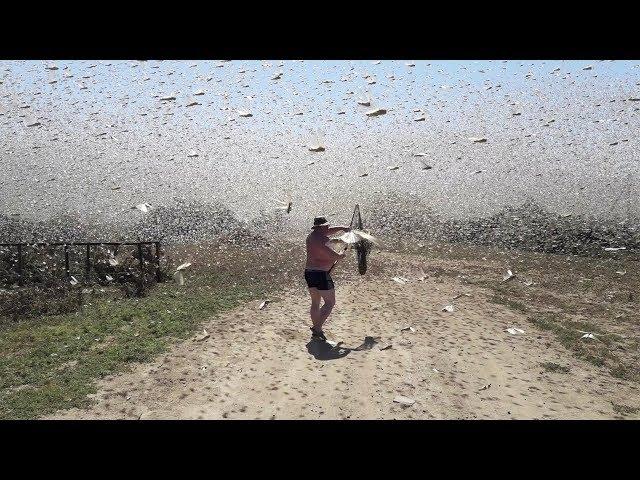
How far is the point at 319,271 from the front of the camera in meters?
8.57

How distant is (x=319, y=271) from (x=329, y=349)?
4.44 ft

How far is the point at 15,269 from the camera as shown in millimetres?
14320

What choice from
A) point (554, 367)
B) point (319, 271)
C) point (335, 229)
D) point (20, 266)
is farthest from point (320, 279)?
point (20, 266)

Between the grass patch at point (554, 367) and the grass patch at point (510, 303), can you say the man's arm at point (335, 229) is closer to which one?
the grass patch at point (554, 367)

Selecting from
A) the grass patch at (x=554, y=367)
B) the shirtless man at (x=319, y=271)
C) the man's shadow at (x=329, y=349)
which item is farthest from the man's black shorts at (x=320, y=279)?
the grass patch at (x=554, y=367)

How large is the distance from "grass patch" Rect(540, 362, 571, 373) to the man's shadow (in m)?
2.76

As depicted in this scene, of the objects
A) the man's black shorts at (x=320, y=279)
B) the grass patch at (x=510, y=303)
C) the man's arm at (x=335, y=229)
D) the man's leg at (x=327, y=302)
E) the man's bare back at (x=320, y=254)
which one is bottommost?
the grass patch at (x=510, y=303)

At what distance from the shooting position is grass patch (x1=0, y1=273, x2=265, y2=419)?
20.8 feet

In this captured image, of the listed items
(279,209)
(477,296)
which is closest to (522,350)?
(477,296)

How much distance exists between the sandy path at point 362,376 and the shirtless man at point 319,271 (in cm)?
55

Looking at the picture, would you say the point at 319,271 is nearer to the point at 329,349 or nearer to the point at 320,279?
the point at 320,279

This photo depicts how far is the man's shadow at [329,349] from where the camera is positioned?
7.91m

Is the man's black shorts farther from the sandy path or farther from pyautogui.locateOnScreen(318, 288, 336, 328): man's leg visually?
the sandy path

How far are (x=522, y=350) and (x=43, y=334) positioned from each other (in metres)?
8.74
